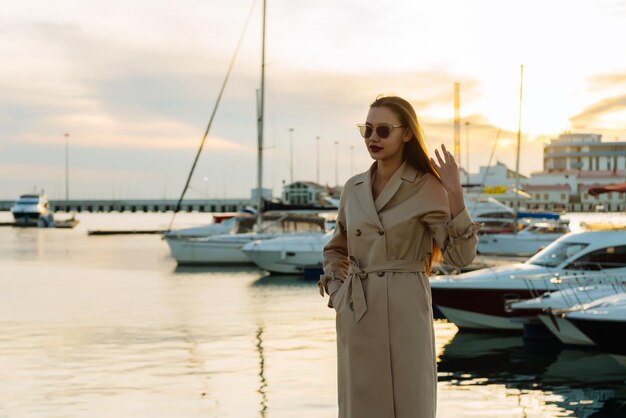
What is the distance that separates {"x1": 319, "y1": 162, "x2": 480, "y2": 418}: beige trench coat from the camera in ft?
13.2

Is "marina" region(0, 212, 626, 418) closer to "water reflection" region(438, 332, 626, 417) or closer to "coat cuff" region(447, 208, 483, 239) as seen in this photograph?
"water reflection" region(438, 332, 626, 417)

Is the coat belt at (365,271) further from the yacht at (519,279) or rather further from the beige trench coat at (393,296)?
the yacht at (519,279)

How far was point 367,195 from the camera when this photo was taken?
4.10m

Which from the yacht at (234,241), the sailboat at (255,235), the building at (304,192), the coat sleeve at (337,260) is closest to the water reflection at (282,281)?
the yacht at (234,241)

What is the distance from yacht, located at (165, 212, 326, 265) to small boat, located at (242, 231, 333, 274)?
10.9 feet

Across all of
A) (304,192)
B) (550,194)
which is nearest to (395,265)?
(304,192)

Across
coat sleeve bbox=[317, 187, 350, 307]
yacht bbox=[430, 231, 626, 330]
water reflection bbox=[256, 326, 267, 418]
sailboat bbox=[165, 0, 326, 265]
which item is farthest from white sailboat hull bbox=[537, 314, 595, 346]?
sailboat bbox=[165, 0, 326, 265]

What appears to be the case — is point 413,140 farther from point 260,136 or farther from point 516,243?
point 516,243

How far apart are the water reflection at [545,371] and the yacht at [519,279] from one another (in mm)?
702

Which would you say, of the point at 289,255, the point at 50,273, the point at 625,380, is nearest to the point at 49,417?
the point at 625,380

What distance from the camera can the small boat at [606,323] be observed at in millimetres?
12969

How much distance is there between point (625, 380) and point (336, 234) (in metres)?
10.7

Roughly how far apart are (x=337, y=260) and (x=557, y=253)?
15557 mm

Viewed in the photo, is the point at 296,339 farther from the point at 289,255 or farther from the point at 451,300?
the point at 289,255
